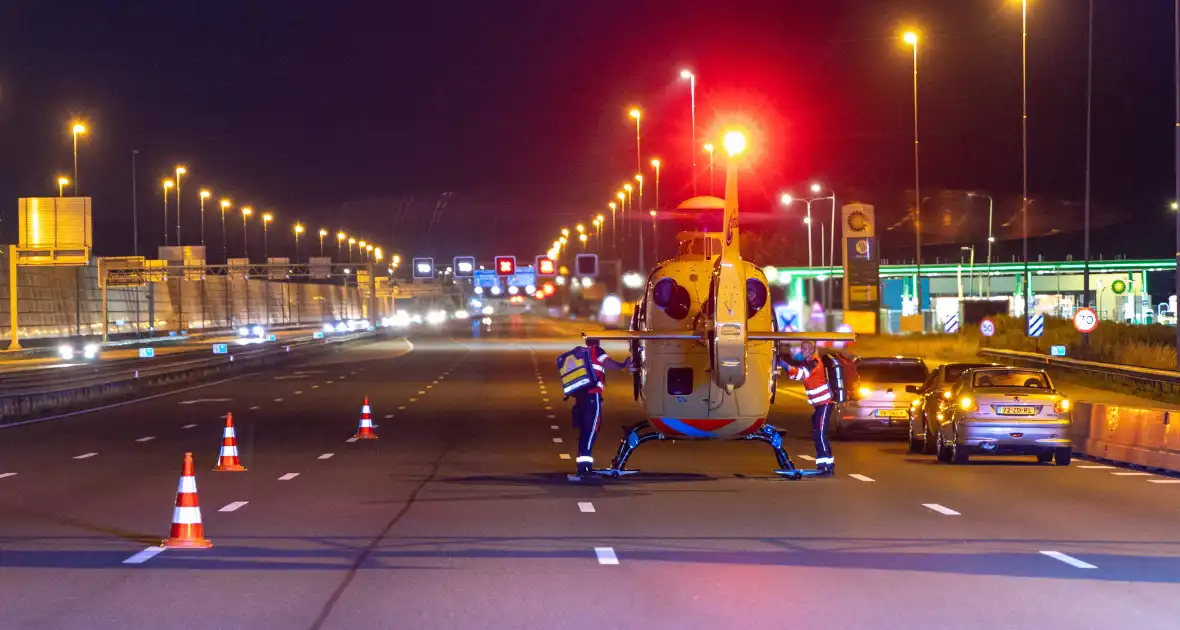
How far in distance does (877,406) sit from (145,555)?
1720 centimetres

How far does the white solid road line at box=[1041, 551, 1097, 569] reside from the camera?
12.5 m

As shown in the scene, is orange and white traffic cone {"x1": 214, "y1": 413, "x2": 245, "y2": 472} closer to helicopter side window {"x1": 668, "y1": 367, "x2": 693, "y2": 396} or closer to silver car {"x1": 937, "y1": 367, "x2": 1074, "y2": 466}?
helicopter side window {"x1": 668, "y1": 367, "x2": 693, "y2": 396}

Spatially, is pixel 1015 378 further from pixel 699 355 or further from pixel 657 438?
pixel 657 438

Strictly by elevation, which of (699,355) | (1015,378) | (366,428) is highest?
(699,355)

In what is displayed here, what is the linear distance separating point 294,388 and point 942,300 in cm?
6802

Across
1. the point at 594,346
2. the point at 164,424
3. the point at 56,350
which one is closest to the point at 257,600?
the point at 594,346

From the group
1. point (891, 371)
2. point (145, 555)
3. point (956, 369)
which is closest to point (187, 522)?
point (145, 555)

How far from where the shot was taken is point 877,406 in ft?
90.9

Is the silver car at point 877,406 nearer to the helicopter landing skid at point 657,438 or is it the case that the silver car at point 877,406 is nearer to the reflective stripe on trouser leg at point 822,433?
the reflective stripe on trouser leg at point 822,433

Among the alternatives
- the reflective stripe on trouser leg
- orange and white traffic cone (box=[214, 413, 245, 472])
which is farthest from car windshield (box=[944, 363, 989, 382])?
orange and white traffic cone (box=[214, 413, 245, 472])

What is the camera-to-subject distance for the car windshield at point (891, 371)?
1112 inches

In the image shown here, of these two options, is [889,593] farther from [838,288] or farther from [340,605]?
[838,288]

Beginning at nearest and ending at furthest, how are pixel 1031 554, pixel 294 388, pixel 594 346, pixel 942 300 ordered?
pixel 1031 554 → pixel 594 346 → pixel 294 388 → pixel 942 300

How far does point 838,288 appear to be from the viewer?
420 ft
